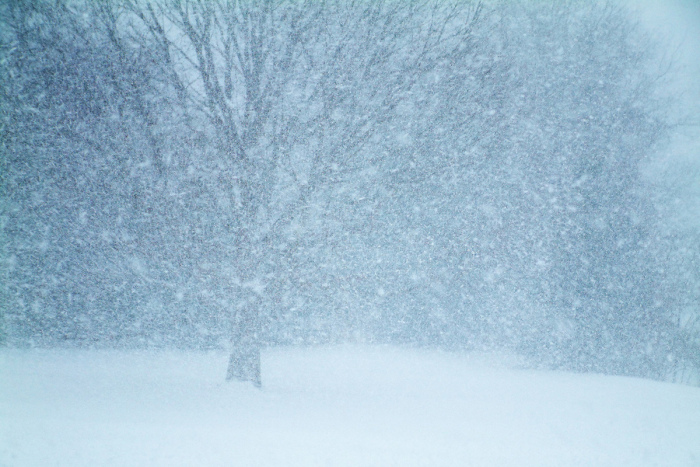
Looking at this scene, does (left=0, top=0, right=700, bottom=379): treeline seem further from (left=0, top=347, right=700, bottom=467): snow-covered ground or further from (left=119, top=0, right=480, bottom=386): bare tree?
(left=0, top=347, right=700, bottom=467): snow-covered ground

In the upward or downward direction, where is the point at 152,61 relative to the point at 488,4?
downward

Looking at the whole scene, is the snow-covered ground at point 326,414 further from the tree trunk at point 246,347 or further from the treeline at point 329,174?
the treeline at point 329,174

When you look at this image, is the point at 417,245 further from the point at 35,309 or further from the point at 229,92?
the point at 35,309

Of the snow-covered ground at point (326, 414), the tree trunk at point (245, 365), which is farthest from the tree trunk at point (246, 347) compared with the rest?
the snow-covered ground at point (326, 414)

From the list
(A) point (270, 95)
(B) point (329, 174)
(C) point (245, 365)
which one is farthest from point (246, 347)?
(A) point (270, 95)

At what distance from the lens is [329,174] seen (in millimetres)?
6727

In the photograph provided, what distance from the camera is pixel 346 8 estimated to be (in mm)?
6875

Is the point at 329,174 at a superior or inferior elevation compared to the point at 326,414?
superior

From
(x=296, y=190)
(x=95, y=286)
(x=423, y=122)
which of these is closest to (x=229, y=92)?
(x=296, y=190)

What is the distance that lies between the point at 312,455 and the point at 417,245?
5.17m

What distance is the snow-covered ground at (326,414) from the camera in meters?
4.16

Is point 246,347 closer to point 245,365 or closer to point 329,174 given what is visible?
point 245,365

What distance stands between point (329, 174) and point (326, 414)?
122 inches

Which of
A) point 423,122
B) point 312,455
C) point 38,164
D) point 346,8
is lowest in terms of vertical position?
point 312,455
